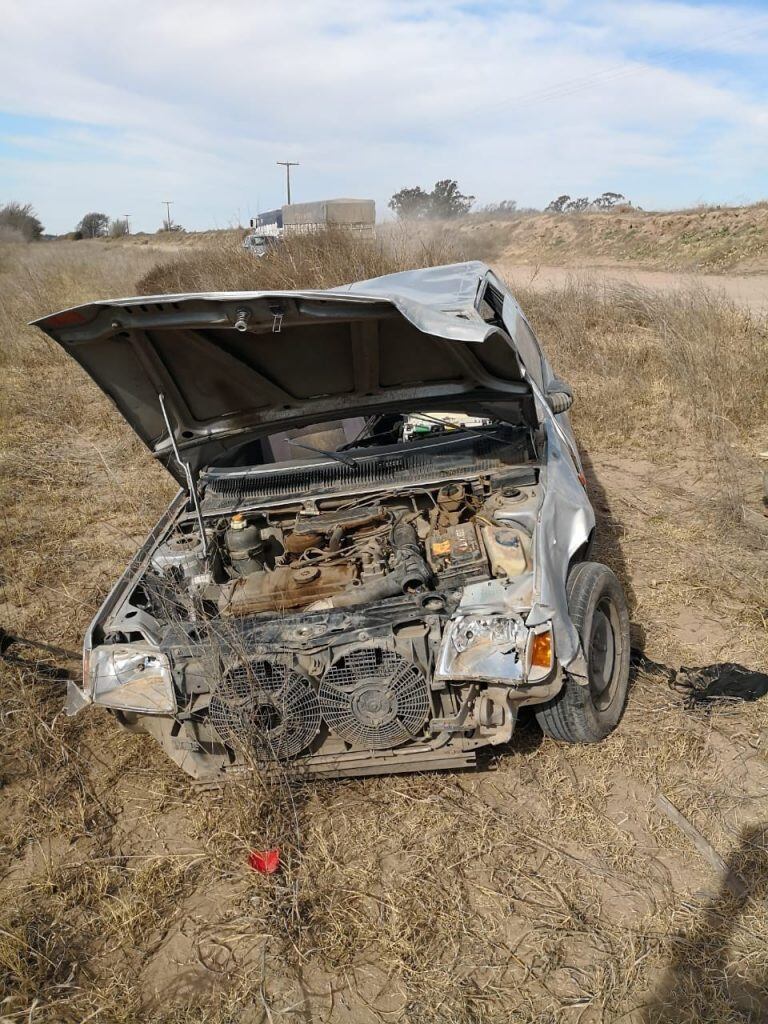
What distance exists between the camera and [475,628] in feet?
9.05

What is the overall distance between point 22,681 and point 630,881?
9.84 feet

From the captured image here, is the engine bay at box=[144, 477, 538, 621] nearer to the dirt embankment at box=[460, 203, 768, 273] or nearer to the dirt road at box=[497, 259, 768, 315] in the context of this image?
the dirt road at box=[497, 259, 768, 315]

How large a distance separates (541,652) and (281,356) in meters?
2.02

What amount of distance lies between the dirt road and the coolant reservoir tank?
25.0 ft

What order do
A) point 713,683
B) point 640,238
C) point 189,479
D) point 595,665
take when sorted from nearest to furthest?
point 595,665
point 713,683
point 189,479
point 640,238

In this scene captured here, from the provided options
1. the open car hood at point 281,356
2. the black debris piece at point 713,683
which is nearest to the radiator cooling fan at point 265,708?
the open car hood at point 281,356

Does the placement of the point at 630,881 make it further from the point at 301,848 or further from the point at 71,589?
the point at 71,589

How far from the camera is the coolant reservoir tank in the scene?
3135mm

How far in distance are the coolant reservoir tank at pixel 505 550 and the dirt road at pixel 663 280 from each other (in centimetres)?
763

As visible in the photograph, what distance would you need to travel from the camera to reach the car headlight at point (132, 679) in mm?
2893

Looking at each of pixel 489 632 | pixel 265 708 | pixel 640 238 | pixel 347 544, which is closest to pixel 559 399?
pixel 347 544

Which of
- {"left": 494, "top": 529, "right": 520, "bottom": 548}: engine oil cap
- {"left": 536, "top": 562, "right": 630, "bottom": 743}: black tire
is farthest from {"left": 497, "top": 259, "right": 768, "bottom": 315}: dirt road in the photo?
{"left": 494, "top": 529, "right": 520, "bottom": 548}: engine oil cap

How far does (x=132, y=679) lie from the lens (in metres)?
2.94

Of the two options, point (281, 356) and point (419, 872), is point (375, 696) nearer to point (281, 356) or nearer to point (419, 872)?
point (419, 872)
